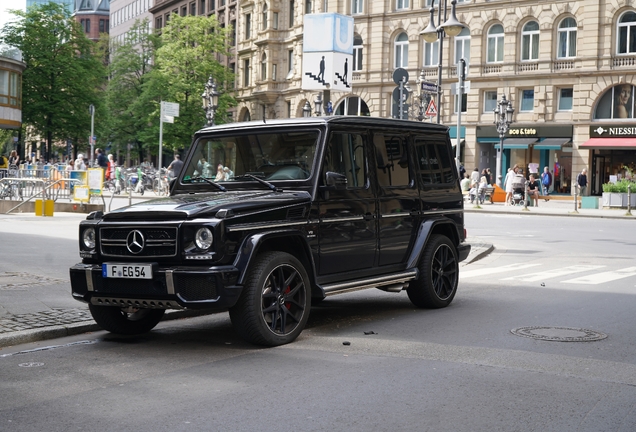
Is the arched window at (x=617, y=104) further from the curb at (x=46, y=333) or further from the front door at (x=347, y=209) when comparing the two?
the curb at (x=46, y=333)

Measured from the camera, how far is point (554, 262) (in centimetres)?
1619

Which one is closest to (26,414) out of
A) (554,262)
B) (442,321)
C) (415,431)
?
(415,431)

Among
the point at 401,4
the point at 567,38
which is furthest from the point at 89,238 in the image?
the point at 401,4

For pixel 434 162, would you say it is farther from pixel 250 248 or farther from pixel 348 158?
pixel 250 248

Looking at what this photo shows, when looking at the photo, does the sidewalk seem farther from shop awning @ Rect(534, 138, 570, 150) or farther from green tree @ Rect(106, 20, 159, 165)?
green tree @ Rect(106, 20, 159, 165)

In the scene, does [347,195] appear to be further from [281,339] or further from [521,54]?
[521,54]

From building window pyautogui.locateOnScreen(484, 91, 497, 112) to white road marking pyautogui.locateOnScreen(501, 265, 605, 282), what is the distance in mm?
40648

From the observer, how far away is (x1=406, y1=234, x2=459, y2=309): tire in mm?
9820

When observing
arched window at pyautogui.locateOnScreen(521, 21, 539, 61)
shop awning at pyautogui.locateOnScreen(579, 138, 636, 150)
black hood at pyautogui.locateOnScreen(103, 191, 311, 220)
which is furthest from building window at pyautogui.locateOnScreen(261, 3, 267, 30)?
black hood at pyautogui.locateOnScreen(103, 191, 311, 220)

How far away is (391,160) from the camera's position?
31.1ft

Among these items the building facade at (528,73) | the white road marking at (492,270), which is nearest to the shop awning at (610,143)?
the building facade at (528,73)

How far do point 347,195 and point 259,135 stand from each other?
1038mm

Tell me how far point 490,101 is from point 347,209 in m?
48.1

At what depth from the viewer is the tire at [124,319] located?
816 cm
